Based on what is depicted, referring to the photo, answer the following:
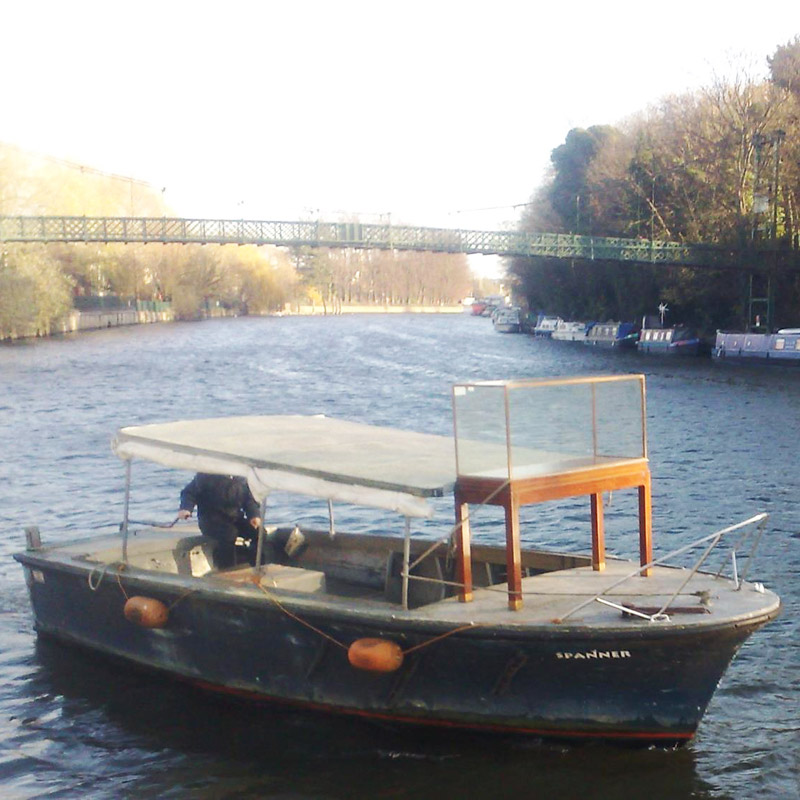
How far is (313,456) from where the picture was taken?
37.9ft

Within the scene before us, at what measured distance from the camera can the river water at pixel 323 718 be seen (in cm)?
1055

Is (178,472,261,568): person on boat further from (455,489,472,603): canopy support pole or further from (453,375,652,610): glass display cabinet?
(453,375,652,610): glass display cabinet

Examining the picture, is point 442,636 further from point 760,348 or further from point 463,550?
point 760,348

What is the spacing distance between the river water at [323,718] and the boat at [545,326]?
4821 cm

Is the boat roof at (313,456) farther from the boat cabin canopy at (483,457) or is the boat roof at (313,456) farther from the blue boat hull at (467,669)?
the blue boat hull at (467,669)

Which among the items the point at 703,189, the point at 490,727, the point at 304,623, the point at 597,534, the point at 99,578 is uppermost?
the point at 703,189

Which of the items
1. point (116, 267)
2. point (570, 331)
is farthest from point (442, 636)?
point (116, 267)

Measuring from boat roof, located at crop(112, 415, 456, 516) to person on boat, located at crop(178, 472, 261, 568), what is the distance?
585 millimetres

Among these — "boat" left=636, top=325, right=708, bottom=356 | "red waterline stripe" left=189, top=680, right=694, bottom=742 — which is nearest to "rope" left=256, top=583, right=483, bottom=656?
"red waterline stripe" left=189, top=680, right=694, bottom=742

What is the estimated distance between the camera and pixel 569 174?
96.6 metres

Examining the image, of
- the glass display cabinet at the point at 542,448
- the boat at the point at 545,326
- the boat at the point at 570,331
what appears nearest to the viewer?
the glass display cabinet at the point at 542,448

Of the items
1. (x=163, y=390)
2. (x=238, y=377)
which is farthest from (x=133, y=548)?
(x=238, y=377)

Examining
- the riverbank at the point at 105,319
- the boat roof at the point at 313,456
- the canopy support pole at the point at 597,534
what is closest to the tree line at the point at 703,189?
the riverbank at the point at 105,319

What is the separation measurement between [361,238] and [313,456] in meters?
78.0
